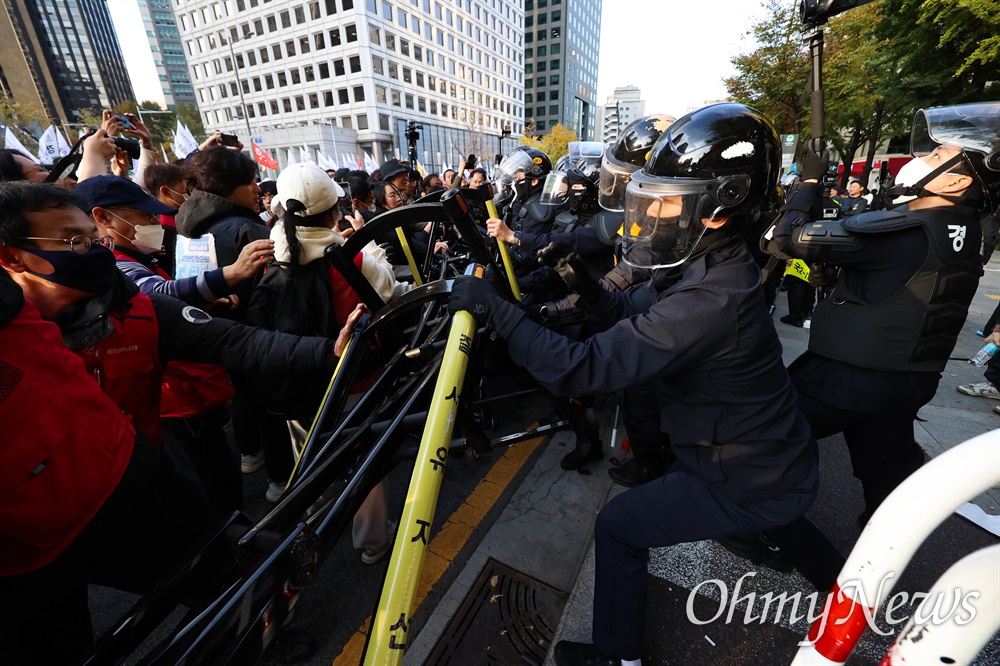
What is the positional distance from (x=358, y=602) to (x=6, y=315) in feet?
6.41

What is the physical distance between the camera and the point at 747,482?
5.09ft

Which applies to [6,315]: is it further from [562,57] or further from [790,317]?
[562,57]

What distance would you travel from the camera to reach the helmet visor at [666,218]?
158 cm

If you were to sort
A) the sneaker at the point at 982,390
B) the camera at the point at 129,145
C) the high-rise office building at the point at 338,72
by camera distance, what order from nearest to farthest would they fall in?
the camera at the point at 129,145 → the sneaker at the point at 982,390 → the high-rise office building at the point at 338,72

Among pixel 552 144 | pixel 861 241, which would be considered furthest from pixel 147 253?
pixel 552 144

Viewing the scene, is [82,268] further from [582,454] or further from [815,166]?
[815,166]

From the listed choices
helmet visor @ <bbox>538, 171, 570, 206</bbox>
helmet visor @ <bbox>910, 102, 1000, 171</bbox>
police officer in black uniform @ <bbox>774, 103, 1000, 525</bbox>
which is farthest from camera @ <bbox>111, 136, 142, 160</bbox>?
helmet visor @ <bbox>910, 102, 1000, 171</bbox>

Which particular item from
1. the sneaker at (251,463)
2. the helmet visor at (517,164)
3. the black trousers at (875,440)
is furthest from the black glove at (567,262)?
the helmet visor at (517,164)

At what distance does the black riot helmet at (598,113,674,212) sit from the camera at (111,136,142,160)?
406cm

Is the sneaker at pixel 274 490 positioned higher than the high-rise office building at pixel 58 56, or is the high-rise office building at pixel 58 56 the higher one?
the high-rise office building at pixel 58 56

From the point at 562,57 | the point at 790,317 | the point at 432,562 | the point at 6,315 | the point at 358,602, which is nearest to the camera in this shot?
the point at 6,315

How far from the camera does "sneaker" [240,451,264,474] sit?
3.47 metres

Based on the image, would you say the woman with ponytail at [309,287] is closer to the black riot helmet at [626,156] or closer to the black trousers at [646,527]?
the black trousers at [646,527]

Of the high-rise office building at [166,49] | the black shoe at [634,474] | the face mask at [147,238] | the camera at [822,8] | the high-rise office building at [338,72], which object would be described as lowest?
the black shoe at [634,474]
